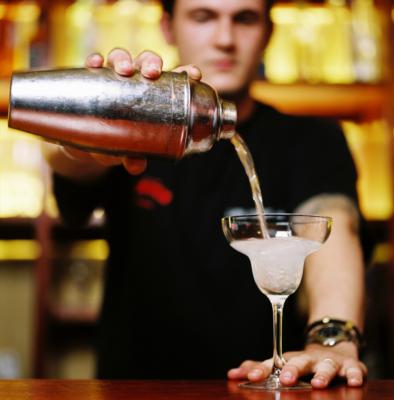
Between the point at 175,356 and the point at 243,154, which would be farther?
the point at 175,356

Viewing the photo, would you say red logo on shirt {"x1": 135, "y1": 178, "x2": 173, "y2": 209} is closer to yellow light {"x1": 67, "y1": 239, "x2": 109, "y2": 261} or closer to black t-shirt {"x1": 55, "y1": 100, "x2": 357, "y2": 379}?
black t-shirt {"x1": 55, "y1": 100, "x2": 357, "y2": 379}

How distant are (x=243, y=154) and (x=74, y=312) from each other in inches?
69.2

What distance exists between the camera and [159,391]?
101cm

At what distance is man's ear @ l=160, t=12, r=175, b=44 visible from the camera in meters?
2.05

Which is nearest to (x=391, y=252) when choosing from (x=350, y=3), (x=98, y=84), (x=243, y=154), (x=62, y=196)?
(x=350, y=3)

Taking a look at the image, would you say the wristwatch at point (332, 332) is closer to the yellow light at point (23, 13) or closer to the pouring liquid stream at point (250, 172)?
the pouring liquid stream at point (250, 172)

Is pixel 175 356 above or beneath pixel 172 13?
beneath

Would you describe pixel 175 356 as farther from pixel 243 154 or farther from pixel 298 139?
pixel 243 154

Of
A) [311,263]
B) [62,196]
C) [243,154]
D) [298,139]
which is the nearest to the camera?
[243,154]

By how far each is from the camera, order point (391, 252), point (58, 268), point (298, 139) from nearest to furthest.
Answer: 1. point (298, 139)
2. point (391, 252)
3. point (58, 268)

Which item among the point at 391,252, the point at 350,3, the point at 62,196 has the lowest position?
the point at 391,252

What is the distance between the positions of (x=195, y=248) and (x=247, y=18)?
58 centimetres

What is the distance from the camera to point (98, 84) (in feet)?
3.59

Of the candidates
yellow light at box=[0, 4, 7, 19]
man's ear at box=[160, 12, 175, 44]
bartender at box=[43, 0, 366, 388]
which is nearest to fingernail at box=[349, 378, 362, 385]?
bartender at box=[43, 0, 366, 388]
